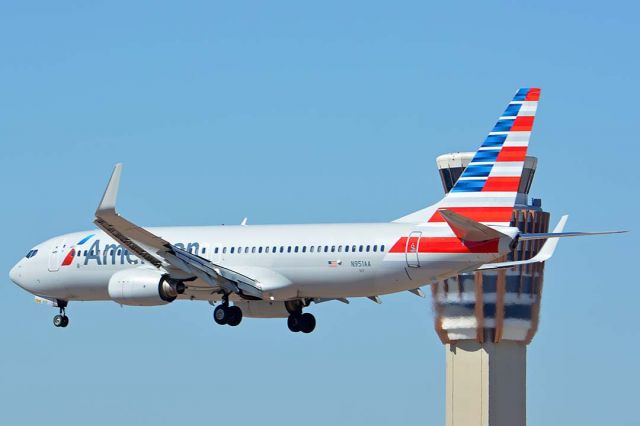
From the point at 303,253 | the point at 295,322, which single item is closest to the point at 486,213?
the point at 303,253

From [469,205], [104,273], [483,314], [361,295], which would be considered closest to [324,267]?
[361,295]

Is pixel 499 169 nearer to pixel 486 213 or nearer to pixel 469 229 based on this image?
pixel 486 213

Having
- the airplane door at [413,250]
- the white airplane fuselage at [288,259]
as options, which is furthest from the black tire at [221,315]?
the airplane door at [413,250]

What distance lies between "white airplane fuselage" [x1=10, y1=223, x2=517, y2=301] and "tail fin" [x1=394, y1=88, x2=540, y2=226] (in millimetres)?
2397

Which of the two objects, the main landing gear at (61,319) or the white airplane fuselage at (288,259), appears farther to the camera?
the main landing gear at (61,319)

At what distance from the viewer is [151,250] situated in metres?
73.6

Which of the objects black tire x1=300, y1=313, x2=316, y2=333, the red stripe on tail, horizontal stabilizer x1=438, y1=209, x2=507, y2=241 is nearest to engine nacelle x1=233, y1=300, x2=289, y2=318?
black tire x1=300, y1=313, x2=316, y2=333

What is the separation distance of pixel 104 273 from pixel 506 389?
57.3 meters

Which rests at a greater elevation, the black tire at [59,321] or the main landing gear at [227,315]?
the black tire at [59,321]

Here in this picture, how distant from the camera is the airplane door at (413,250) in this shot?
69.4 metres

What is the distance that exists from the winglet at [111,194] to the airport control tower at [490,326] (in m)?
58.6

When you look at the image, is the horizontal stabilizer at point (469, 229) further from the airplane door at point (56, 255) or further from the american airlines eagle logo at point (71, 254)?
the airplane door at point (56, 255)

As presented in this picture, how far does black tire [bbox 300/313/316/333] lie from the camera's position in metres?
76.9

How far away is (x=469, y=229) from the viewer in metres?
67.4
